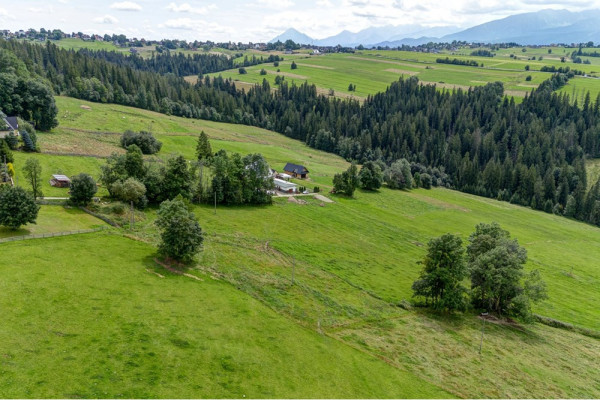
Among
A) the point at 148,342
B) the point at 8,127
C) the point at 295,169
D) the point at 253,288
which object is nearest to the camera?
the point at 148,342

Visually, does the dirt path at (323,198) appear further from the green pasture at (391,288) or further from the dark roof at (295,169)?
the dark roof at (295,169)

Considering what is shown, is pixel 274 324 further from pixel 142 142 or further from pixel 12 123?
pixel 12 123

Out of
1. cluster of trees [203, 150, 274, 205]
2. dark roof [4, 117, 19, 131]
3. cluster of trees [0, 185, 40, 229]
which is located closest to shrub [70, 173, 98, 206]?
cluster of trees [0, 185, 40, 229]

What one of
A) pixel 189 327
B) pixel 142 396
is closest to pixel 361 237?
pixel 189 327

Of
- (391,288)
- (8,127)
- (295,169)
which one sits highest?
(8,127)

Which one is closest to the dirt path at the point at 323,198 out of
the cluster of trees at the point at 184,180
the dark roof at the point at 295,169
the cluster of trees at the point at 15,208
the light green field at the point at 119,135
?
the cluster of trees at the point at 184,180

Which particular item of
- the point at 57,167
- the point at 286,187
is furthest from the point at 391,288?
the point at 57,167
